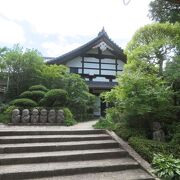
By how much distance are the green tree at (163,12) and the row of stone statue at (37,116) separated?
738cm

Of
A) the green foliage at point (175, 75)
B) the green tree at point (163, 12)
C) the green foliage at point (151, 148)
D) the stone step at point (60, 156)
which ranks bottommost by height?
the stone step at point (60, 156)

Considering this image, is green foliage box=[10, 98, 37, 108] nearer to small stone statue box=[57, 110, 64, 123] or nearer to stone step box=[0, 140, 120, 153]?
small stone statue box=[57, 110, 64, 123]

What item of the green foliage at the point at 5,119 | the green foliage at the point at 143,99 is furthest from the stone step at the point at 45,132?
the green foliage at the point at 5,119

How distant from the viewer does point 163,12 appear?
1365cm

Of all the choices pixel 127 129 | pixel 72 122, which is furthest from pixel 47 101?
pixel 127 129

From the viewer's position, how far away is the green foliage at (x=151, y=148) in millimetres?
6612

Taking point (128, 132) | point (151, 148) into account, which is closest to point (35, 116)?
point (128, 132)

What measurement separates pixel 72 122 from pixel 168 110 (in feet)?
15.5

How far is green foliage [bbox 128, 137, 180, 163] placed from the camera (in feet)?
21.7

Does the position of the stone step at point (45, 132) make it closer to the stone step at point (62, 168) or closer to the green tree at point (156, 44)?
the stone step at point (62, 168)

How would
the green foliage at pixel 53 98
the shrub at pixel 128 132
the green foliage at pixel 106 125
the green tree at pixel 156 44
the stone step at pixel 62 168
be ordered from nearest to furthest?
the stone step at pixel 62 168 → the shrub at pixel 128 132 → the green foliage at pixel 106 125 → the green tree at pixel 156 44 → the green foliage at pixel 53 98

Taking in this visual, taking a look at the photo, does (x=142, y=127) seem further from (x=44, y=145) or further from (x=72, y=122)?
(x=72, y=122)

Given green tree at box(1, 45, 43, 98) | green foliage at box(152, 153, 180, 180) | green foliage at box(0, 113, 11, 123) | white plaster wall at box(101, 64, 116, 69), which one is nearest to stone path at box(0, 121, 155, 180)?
green foliage at box(152, 153, 180, 180)

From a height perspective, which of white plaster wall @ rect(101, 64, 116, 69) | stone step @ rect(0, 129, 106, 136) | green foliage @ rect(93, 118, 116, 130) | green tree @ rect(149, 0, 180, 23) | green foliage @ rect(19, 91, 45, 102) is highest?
green tree @ rect(149, 0, 180, 23)
